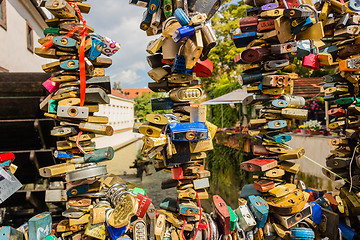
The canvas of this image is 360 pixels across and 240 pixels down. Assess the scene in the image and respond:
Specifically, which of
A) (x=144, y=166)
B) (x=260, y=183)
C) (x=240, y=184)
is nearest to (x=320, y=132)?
(x=240, y=184)

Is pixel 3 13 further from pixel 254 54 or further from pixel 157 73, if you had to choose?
pixel 254 54

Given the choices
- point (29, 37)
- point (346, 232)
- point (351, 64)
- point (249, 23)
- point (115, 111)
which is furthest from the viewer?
point (115, 111)

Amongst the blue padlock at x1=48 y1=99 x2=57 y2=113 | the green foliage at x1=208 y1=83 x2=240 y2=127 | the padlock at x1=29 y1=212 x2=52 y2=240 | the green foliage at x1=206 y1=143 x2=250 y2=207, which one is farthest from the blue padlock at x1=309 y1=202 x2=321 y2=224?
the green foliage at x1=208 y1=83 x2=240 y2=127

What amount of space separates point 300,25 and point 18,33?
7.39 meters

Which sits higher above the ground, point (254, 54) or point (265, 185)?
point (254, 54)

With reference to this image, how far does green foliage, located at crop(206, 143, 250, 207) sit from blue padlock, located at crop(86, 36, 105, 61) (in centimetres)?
605

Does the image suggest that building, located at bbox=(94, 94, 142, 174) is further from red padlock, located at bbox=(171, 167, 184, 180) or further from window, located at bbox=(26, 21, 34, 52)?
red padlock, located at bbox=(171, 167, 184, 180)

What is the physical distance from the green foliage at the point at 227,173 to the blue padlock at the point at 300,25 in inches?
218

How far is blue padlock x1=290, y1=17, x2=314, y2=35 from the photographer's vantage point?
190 cm

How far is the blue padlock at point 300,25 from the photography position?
1.90 m

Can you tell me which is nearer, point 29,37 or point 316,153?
point 316,153

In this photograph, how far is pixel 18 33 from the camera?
660cm

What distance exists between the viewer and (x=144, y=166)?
14.1 meters

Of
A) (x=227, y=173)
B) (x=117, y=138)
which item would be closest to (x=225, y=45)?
(x=227, y=173)
